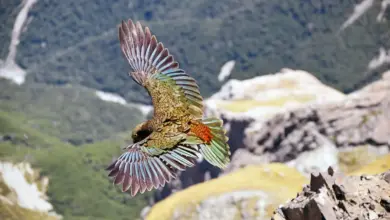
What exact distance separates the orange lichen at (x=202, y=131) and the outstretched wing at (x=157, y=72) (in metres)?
0.74

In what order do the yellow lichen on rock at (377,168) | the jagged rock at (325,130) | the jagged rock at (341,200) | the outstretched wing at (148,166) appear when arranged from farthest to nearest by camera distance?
the jagged rock at (325,130) → the yellow lichen on rock at (377,168) → the jagged rock at (341,200) → the outstretched wing at (148,166)

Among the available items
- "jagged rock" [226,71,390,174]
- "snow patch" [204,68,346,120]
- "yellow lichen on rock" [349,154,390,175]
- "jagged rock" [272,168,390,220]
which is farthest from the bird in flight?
"snow patch" [204,68,346,120]

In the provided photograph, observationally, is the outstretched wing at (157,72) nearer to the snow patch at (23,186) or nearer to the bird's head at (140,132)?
the bird's head at (140,132)

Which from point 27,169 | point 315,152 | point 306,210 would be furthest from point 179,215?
point 27,169

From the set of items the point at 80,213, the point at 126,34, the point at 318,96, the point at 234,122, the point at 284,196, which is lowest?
the point at 126,34

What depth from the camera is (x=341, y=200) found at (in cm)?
1769

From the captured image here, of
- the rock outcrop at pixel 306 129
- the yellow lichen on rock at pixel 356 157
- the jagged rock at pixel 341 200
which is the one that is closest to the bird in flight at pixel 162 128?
the jagged rock at pixel 341 200

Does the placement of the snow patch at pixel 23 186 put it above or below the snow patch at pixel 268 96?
above

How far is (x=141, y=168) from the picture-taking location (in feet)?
42.7

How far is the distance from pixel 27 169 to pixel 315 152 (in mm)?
139481

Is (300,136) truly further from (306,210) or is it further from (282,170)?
(306,210)

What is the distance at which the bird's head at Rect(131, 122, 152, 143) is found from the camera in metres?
14.0

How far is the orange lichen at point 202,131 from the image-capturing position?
44.3ft

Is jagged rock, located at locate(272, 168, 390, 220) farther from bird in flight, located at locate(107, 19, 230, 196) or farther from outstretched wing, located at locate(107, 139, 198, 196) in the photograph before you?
outstretched wing, located at locate(107, 139, 198, 196)
